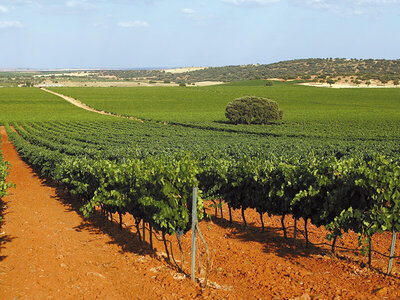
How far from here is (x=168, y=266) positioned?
8.69 m

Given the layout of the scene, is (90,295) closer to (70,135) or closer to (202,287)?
(202,287)

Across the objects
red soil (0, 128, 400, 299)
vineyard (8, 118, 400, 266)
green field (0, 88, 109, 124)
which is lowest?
green field (0, 88, 109, 124)

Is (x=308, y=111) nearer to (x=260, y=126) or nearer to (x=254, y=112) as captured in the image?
(x=254, y=112)

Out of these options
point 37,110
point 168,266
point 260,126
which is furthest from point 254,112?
point 168,266

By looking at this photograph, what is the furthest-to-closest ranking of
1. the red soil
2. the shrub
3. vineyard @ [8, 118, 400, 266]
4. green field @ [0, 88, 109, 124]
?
green field @ [0, 88, 109, 124]
the shrub
vineyard @ [8, 118, 400, 266]
the red soil

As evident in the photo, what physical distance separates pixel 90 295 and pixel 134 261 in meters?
1.92

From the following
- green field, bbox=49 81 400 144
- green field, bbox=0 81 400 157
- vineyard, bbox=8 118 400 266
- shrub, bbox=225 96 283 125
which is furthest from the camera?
shrub, bbox=225 96 283 125

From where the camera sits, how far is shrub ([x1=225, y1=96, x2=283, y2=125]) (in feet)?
189

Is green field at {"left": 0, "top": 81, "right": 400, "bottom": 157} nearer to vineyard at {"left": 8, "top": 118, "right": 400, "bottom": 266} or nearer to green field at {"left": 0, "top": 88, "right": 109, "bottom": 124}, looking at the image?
green field at {"left": 0, "top": 88, "right": 109, "bottom": 124}

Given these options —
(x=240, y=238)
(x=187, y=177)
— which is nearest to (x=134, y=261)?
(x=187, y=177)

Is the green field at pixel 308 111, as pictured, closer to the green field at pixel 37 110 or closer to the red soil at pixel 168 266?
the green field at pixel 37 110

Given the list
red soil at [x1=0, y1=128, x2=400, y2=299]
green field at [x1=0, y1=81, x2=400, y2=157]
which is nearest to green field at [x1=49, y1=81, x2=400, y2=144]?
green field at [x1=0, y1=81, x2=400, y2=157]

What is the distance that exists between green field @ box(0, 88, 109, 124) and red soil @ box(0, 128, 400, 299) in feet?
180

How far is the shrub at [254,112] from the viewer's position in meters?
57.8
